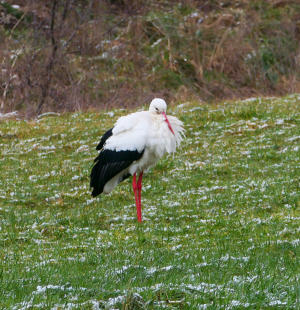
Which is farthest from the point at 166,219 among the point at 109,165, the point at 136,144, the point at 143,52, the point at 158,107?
the point at 143,52

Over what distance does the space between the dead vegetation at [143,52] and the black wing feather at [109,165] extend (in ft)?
46.1

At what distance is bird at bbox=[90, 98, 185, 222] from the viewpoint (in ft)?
39.5

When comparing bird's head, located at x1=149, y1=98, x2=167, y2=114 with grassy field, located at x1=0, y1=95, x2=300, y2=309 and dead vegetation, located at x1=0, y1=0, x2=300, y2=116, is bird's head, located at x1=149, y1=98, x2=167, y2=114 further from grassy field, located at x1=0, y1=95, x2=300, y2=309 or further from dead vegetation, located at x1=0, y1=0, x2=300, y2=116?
dead vegetation, located at x1=0, y1=0, x2=300, y2=116

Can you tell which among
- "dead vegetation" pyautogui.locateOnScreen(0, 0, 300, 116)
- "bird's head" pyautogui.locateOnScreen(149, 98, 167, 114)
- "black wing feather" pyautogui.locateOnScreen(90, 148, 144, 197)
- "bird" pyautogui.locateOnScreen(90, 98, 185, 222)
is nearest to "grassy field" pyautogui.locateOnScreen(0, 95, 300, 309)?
"black wing feather" pyautogui.locateOnScreen(90, 148, 144, 197)

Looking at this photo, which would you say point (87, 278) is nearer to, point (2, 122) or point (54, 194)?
point (54, 194)

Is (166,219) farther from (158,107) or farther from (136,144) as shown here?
(158,107)

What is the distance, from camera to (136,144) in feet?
39.5

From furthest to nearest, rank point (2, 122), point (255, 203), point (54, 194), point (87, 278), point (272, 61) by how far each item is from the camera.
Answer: point (272, 61) < point (2, 122) < point (54, 194) < point (255, 203) < point (87, 278)

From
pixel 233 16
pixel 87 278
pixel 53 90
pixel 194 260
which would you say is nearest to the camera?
pixel 87 278

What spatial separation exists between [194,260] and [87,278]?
5.19 feet

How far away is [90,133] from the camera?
2005cm

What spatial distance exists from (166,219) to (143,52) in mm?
27211

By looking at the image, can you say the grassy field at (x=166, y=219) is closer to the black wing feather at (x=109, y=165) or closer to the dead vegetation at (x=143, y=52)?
the black wing feather at (x=109, y=165)

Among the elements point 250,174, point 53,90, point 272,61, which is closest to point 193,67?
point 272,61
